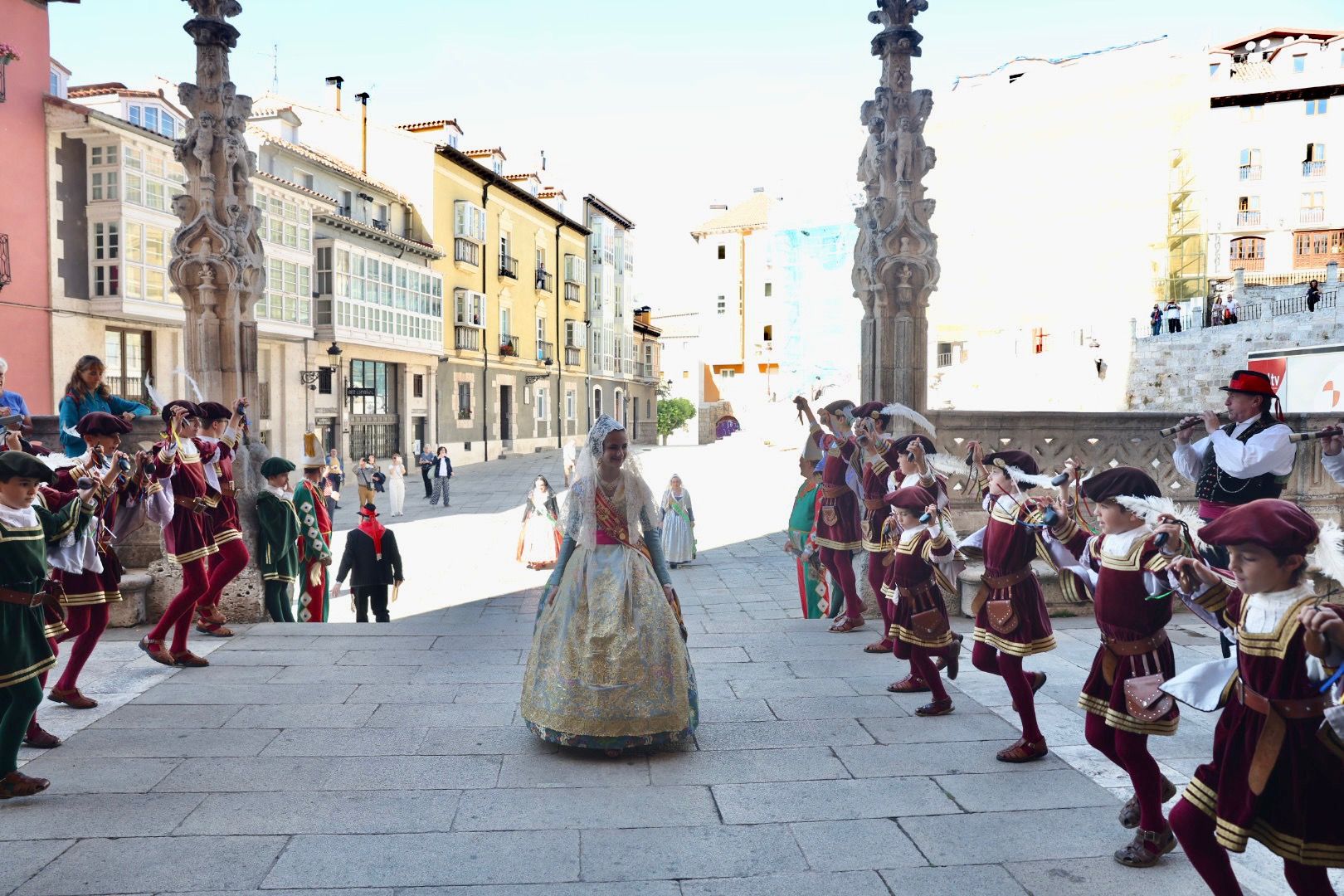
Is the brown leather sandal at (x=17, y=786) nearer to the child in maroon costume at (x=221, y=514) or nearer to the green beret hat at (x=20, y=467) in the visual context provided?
the green beret hat at (x=20, y=467)

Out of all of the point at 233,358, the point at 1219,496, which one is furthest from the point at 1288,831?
the point at 233,358

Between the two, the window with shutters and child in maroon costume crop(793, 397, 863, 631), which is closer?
child in maroon costume crop(793, 397, 863, 631)

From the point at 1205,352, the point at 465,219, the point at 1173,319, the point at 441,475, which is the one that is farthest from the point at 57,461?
the point at 465,219

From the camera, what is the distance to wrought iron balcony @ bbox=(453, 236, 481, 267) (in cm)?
3928

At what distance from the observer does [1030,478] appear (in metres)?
4.86

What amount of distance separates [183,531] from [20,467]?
2.48 m

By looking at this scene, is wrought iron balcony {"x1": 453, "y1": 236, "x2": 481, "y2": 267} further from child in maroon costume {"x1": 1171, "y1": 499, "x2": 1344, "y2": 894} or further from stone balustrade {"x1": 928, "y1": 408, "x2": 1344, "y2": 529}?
child in maroon costume {"x1": 1171, "y1": 499, "x2": 1344, "y2": 894}

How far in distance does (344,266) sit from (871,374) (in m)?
26.3

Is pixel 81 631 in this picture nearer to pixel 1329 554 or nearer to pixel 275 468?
pixel 275 468

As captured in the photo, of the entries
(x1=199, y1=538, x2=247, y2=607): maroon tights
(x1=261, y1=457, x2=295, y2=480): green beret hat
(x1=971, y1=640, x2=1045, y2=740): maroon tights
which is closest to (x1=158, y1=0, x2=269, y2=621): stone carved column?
(x1=261, y1=457, x2=295, y2=480): green beret hat

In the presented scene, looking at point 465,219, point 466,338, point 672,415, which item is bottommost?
point 672,415

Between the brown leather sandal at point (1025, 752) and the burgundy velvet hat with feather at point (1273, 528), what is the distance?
2.33 m

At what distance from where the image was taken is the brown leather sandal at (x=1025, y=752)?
192 inches

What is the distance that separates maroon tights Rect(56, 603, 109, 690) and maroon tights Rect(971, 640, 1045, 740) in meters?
5.18
